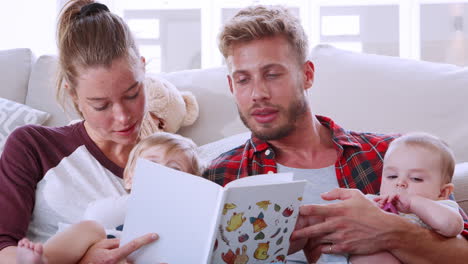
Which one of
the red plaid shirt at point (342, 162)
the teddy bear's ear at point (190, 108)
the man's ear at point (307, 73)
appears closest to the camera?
the red plaid shirt at point (342, 162)

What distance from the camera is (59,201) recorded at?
1.74 meters

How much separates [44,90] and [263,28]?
117 cm

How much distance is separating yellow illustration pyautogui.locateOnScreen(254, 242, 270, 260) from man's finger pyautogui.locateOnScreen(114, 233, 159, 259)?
0.24 metres

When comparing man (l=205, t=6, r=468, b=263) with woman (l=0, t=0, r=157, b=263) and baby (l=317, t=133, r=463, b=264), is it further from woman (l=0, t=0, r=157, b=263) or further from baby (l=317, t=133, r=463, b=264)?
woman (l=0, t=0, r=157, b=263)

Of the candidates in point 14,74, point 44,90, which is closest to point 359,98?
point 44,90

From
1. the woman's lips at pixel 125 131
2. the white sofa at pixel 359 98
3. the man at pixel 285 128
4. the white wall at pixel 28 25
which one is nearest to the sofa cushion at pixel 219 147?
the white sofa at pixel 359 98

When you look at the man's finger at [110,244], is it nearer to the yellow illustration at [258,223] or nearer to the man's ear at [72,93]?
the yellow illustration at [258,223]

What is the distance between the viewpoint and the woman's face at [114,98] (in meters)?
1.69

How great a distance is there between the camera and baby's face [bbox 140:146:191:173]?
5.53 ft

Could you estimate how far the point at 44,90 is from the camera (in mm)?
2555

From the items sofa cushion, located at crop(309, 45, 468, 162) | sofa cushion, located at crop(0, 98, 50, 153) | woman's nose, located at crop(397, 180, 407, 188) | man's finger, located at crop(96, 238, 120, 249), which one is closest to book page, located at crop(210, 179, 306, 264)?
man's finger, located at crop(96, 238, 120, 249)

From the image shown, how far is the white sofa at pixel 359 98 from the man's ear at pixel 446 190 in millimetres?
544

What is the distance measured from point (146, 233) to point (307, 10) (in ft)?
10.0

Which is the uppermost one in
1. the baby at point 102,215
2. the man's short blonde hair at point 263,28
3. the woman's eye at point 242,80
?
the man's short blonde hair at point 263,28
